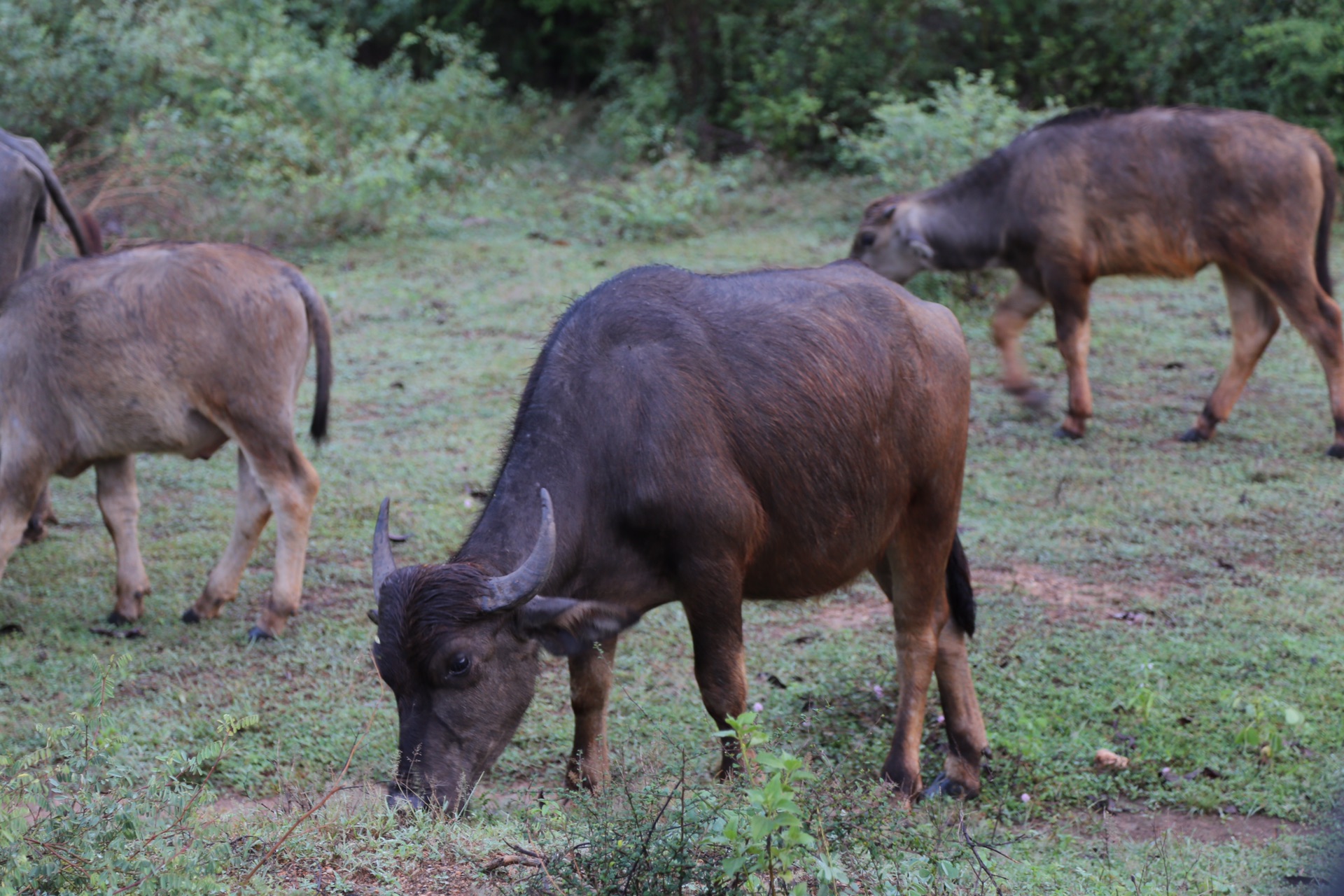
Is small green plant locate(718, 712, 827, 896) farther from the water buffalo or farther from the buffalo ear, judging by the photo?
the water buffalo

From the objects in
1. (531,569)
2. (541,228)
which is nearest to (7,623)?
(531,569)

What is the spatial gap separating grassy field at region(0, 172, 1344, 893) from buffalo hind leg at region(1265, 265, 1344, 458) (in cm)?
38

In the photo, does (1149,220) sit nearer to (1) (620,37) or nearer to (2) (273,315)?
(2) (273,315)

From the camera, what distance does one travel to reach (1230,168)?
8.74m

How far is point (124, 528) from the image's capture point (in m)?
6.60

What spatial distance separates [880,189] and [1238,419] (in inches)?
277

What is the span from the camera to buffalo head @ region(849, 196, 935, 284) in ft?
32.9

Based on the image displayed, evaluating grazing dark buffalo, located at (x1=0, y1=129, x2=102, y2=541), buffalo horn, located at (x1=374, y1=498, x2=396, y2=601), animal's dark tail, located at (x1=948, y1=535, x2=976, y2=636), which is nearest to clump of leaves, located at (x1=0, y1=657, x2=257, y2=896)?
buffalo horn, located at (x1=374, y1=498, x2=396, y2=601)

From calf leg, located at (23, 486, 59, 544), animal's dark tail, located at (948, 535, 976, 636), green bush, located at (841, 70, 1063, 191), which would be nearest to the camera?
animal's dark tail, located at (948, 535, 976, 636)

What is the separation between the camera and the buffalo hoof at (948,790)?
4957 millimetres

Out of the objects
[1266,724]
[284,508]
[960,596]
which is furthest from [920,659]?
[284,508]

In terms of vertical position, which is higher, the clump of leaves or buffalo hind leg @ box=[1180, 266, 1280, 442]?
the clump of leaves

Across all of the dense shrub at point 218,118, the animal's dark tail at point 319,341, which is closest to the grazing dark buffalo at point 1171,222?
the animal's dark tail at point 319,341

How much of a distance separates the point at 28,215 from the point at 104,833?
5423 millimetres
